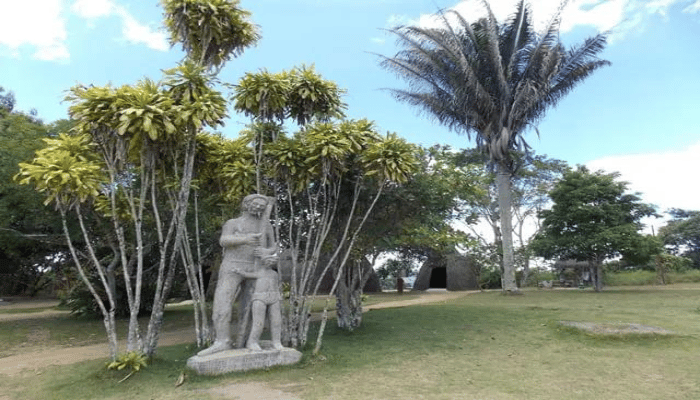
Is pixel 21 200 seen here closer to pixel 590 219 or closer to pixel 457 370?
pixel 457 370

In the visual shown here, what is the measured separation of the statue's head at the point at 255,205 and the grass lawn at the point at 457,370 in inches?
93.5

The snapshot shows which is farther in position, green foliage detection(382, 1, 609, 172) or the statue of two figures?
green foliage detection(382, 1, 609, 172)

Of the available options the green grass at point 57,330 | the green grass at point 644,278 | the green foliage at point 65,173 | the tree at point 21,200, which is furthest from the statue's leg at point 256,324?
the green grass at point 644,278

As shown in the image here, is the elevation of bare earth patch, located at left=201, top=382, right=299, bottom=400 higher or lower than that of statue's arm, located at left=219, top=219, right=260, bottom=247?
lower

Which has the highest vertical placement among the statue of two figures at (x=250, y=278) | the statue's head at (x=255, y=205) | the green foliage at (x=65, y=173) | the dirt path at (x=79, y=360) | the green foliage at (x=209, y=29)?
the green foliage at (x=209, y=29)

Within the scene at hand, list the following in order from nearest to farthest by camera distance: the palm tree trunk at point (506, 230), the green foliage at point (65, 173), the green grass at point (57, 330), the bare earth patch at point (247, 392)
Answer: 1. the bare earth patch at point (247, 392)
2. the green foliage at point (65, 173)
3. the green grass at point (57, 330)
4. the palm tree trunk at point (506, 230)

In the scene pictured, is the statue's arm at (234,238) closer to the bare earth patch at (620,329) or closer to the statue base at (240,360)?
the statue base at (240,360)

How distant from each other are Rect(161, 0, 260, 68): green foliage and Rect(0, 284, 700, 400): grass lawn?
507 centimetres

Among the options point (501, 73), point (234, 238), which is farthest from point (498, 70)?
point (234, 238)

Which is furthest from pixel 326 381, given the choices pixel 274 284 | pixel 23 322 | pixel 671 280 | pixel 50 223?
pixel 671 280

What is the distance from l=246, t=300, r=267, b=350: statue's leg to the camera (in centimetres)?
667

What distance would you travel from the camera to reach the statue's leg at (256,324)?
6.67 m

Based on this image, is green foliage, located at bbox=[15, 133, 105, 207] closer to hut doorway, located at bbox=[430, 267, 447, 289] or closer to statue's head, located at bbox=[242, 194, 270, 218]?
statue's head, located at bbox=[242, 194, 270, 218]

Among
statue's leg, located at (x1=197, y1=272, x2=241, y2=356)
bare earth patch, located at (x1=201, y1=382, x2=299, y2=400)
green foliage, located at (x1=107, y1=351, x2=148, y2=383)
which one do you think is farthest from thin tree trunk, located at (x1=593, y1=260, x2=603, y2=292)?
green foliage, located at (x1=107, y1=351, x2=148, y2=383)
